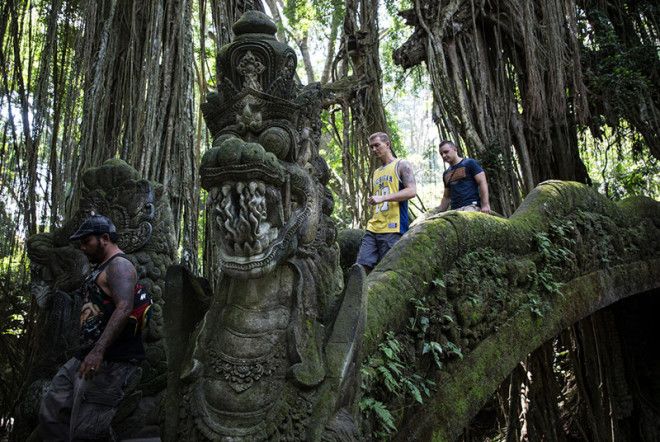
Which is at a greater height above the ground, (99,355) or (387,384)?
(99,355)

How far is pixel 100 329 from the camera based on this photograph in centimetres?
249

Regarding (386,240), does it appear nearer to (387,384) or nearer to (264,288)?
(387,384)

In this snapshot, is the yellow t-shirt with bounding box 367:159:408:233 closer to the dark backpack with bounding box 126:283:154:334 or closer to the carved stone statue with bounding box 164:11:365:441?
the carved stone statue with bounding box 164:11:365:441

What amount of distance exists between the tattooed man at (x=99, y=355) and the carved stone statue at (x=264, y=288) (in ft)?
1.20

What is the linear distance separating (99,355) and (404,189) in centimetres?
232

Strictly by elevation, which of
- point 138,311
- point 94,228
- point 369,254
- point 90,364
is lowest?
point 90,364

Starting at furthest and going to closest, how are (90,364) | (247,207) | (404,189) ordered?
1. (404,189)
2. (90,364)
3. (247,207)

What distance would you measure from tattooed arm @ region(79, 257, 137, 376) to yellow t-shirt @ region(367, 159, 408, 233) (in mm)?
1963

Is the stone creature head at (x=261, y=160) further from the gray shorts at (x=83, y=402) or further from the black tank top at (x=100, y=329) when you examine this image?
the gray shorts at (x=83, y=402)

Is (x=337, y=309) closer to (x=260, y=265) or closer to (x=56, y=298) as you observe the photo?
(x=260, y=265)

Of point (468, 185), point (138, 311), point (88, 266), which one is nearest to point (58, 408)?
point (138, 311)

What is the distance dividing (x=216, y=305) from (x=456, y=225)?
1.62 m

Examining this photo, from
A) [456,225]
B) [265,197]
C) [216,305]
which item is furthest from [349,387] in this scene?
[456,225]

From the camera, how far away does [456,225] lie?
10.4 ft
